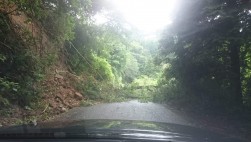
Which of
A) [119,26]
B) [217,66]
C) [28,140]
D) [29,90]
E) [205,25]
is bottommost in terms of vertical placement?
[28,140]

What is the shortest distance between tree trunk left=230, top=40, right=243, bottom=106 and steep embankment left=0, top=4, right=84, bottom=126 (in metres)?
5.92

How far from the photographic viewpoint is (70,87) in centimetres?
1496

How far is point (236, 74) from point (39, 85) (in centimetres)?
694

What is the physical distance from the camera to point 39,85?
1222cm

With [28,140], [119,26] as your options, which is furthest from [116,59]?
[28,140]

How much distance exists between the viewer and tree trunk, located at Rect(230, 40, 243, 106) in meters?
11.0

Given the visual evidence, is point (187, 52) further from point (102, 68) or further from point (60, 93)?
point (102, 68)

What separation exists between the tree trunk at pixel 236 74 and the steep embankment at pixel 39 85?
592cm

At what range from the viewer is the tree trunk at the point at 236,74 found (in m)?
11.0

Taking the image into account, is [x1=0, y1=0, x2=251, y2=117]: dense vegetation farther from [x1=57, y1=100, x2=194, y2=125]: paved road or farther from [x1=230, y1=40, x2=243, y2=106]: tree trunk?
[x1=57, y1=100, x2=194, y2=125]: paved road

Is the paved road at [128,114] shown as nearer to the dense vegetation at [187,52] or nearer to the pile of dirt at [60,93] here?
the pile of dirt at [60,93]

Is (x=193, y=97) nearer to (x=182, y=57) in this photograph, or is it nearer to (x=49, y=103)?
(x=182, y=57)

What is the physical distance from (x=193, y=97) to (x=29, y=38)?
6381 mm

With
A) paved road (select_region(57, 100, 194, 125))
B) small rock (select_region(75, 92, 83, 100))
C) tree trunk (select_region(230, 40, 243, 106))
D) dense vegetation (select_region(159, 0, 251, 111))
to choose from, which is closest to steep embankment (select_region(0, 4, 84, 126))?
small rock (select_region(75, 92, 83, 100))
